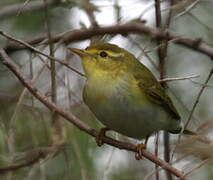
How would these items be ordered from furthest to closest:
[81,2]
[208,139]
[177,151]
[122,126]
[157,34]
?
[122,126], [157,34], [81,2], [208,139], [177,151]

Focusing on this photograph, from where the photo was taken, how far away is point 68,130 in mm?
3764

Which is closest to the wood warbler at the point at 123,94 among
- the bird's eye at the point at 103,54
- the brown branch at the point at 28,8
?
the bird's eye at the point at 103,54

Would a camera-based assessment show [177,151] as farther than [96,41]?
No

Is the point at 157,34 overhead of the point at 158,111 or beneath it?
overhead

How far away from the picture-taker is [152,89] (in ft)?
11.5

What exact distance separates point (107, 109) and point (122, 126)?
0.22m

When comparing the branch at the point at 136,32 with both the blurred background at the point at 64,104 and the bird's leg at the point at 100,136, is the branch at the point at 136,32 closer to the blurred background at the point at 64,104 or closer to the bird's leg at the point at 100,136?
the blurred background at the point at 64,104

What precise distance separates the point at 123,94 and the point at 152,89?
0.37m

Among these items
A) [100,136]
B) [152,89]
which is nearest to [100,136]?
[100,136]

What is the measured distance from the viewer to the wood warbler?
3.22 meters

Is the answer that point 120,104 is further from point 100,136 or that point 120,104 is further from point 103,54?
point 103,54

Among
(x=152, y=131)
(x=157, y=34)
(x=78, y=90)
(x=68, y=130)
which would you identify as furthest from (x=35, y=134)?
(x=157, y=34)

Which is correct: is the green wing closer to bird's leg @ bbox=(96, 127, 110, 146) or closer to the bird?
the bird

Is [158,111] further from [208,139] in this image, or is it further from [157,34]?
[208,139]
